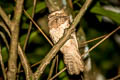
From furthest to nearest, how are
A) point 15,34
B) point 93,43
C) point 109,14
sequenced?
1. point 93,43
2. point 109,14
3. point 15,34

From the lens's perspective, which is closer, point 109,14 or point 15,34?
point 15,34

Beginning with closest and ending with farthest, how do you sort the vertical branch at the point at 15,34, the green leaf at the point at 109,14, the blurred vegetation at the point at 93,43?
the vertical branch at the point at 15,34
the green leaf at the point at 109,14
the blurred vegetation at the point at 93,43

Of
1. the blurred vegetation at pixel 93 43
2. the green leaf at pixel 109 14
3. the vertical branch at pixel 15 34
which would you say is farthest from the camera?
the blurred vegetation at pixel 93 43

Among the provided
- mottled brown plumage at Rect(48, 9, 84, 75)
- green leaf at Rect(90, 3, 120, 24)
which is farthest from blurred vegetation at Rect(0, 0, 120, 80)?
mottled brown plumage at Rect(48, 9, 84, 75)

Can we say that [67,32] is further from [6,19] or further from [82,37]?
[82,37]

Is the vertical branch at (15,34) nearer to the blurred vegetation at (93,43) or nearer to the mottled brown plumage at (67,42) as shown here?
the mottled brown plumage at (67,42)

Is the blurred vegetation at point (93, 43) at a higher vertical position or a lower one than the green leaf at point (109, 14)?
lower

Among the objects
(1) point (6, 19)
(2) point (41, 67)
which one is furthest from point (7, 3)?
(2) point (41, 67)

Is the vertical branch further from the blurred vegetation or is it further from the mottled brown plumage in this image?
the blurred vegetation

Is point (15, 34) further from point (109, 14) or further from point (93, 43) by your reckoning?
point (93, 43)

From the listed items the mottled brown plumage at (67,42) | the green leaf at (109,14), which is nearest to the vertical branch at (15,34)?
the mottled brown plumage at (67,42)

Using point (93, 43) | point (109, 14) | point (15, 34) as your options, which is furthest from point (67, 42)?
point (93, 43)
